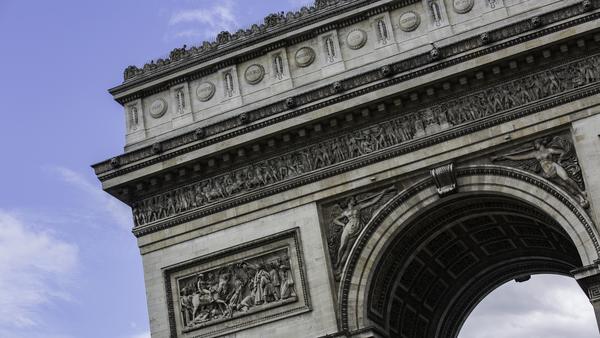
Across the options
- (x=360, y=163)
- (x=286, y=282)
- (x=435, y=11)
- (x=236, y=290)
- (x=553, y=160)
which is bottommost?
(x=286, y=282)

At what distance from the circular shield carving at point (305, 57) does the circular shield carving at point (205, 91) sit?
7.63ft

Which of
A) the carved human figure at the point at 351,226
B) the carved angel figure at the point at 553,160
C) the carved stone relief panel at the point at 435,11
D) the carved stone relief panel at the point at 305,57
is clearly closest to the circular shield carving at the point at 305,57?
the carved stone relief panel at the point at 305,57

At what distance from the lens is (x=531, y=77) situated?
25266mm

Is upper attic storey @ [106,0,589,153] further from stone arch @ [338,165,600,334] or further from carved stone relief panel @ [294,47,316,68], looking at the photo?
stone arch @ [338,165,600,334]

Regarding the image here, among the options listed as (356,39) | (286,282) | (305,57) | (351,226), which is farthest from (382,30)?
(286,282)

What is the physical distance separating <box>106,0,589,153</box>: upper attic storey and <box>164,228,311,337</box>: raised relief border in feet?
9.86

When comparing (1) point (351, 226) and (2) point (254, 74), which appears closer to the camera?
(1) point (351, 226)

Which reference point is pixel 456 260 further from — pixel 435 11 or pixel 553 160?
pixel 435 11

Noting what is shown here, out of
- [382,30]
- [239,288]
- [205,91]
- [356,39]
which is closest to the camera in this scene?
[239,288]

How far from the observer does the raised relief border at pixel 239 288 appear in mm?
26141

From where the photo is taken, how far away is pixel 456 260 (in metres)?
28.8

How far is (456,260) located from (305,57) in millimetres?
6265

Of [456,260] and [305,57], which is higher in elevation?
[305,57]

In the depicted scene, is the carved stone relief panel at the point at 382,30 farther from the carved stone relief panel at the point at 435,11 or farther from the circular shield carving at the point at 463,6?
the circular shield carving at the point at 463,6
